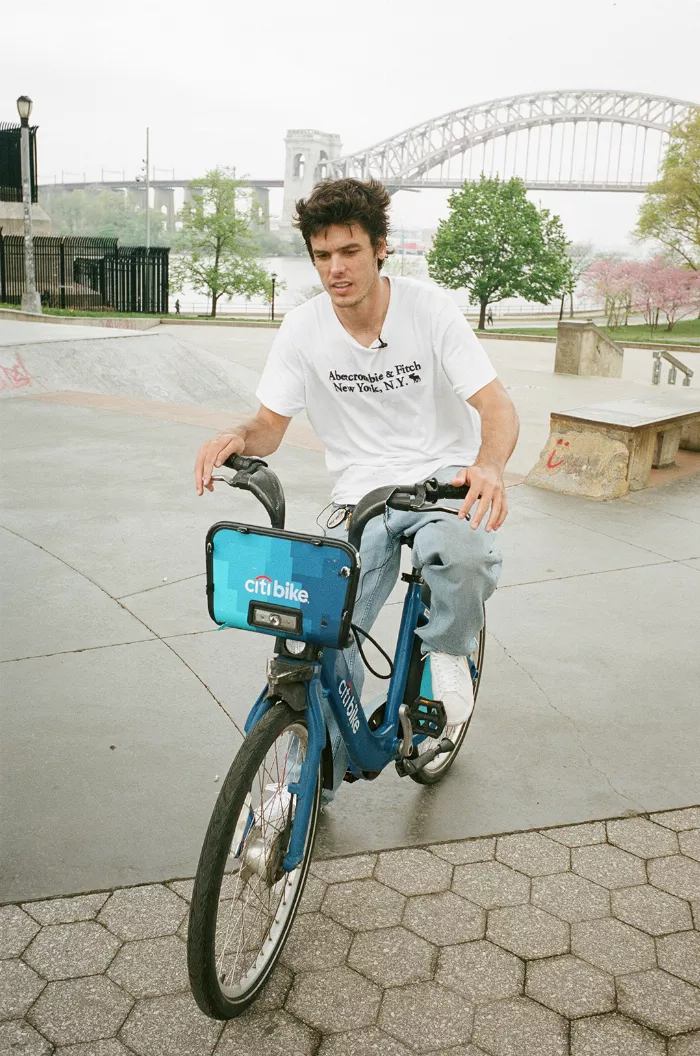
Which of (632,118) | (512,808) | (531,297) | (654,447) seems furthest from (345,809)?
(632,118)

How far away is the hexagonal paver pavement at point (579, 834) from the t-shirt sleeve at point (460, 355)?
55.4 inches

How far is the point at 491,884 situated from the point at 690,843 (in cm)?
70

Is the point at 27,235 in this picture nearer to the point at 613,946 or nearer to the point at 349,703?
the point at 349,703

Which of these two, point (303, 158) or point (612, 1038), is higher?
point (303, 158)

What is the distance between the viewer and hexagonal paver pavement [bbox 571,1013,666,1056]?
7.13 feet

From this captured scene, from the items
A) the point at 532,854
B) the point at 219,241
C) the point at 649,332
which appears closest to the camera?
the point at 532,854

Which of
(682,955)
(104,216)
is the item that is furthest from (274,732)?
(104,216)

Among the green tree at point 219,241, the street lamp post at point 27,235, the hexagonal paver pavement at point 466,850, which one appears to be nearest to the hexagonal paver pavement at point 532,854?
the hexagonal paver pavement at point 466,850

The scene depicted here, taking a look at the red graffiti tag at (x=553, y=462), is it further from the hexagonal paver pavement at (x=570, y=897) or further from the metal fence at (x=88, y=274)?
the metal fence at (x=88, y=274)

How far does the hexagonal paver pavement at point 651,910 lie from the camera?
8.61 ft

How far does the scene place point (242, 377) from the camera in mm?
14125

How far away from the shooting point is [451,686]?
2.71 metres

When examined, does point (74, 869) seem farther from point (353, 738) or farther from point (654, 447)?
point (654, 447)

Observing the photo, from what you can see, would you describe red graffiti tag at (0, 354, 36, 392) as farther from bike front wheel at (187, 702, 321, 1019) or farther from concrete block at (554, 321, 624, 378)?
concrete block at (554, 321, 624, 378)
